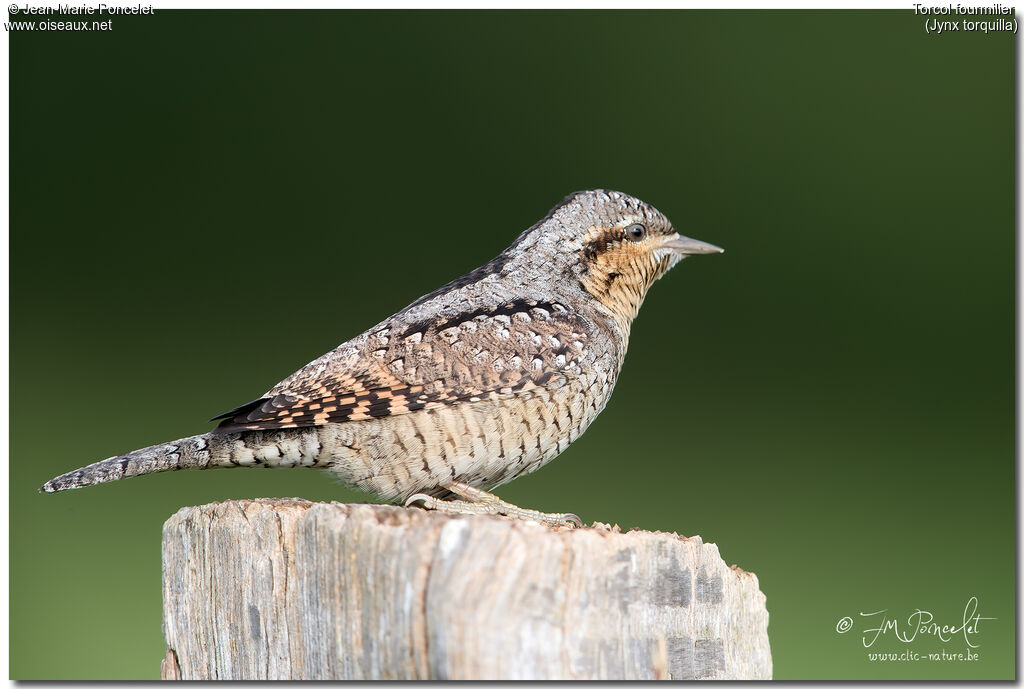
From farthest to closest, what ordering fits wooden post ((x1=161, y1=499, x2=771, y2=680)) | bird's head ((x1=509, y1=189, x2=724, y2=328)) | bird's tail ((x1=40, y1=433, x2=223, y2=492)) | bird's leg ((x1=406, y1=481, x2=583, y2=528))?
bird's head ((x1=509, y1=189, x2=724, y2=328))
bird's leg ((x1=406, y1=481, x2=583, y2=528))
bird's tail ((x1=40, y1=433, x2=223, y2=492))
wooden post ((x1=161, y1=499, x2=771, y2=680))

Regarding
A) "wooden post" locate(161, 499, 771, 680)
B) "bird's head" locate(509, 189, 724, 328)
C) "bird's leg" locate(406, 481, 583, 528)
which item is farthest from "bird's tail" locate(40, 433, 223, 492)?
"bird's head" locate(509, 189, 724, 328)

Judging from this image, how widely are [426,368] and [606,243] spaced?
3.02 feet

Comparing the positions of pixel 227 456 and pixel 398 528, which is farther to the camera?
pixel 227 456

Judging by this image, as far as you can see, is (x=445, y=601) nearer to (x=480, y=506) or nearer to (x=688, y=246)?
(x=480, y=506)

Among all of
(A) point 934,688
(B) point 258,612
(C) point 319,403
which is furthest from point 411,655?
(A) point 934,688

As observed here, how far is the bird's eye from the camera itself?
3.43 m

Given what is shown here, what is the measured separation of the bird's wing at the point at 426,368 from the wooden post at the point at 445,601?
1.78 ft

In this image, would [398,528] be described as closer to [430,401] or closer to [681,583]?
[681,583]

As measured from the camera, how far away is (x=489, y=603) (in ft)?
5.84

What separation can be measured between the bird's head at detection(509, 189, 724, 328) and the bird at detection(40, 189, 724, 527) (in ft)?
0.50

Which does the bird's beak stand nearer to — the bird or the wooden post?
the bird

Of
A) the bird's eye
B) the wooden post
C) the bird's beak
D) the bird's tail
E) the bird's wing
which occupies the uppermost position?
the bird's eye

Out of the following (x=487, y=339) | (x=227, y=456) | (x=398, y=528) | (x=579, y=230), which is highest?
(x=579, y=230)

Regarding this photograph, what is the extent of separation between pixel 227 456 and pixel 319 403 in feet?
1.07
